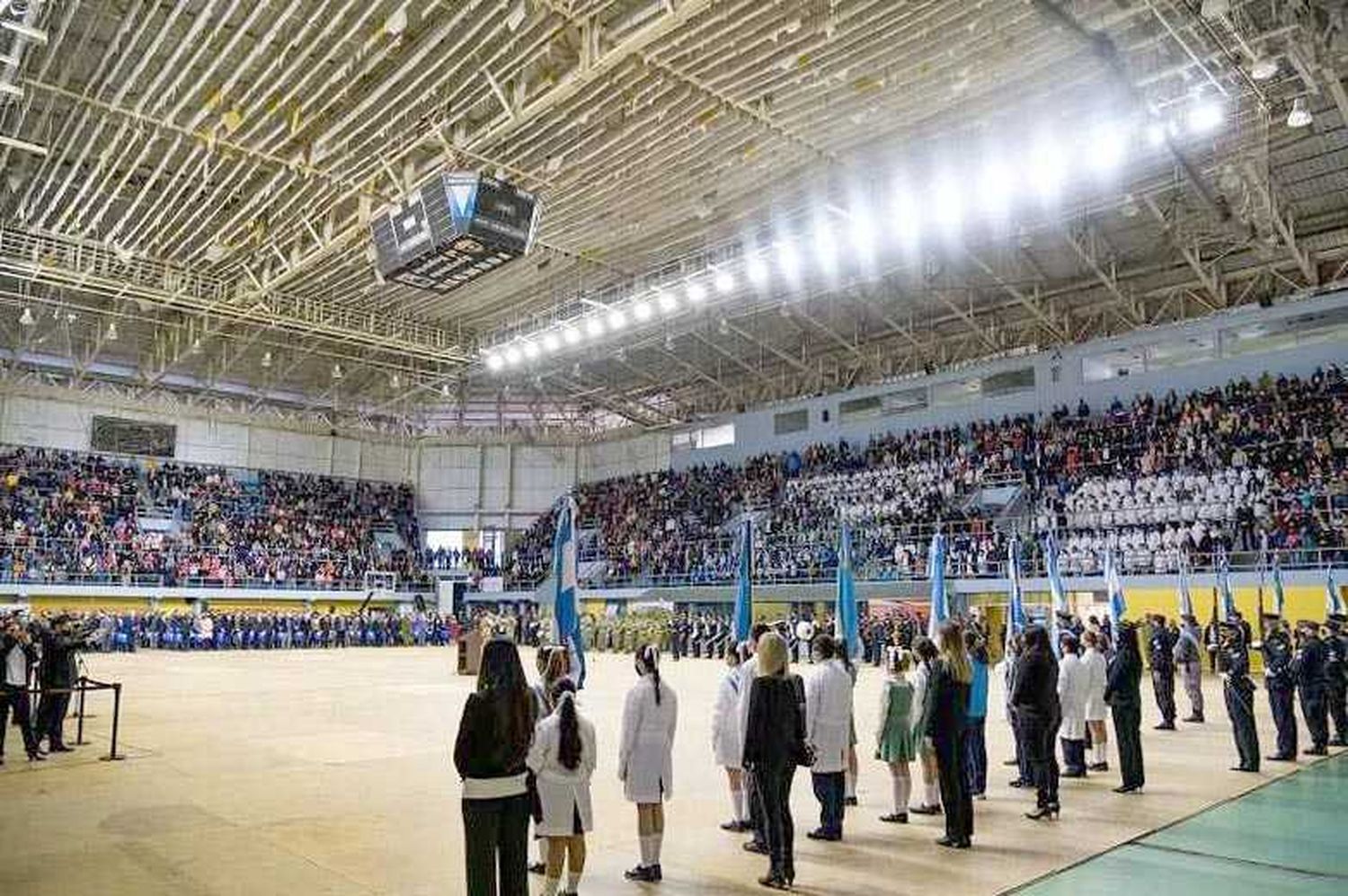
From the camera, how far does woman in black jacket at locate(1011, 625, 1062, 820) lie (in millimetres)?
7508

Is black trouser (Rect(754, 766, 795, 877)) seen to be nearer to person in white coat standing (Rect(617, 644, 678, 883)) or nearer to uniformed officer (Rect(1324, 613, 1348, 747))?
person in white coat standing (Rect(617, 644, 678, 883))

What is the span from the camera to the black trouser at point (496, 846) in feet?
13.6

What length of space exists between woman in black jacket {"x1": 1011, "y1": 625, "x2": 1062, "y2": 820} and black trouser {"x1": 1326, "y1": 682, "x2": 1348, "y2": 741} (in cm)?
608

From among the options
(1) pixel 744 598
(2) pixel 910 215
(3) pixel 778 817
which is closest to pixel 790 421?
(2) pixel 910 215

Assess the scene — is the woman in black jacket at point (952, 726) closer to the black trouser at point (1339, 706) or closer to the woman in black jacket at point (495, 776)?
the woman in black jacket at point (495, 776)

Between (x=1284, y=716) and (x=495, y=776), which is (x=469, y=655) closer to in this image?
(x=1284, y=716)

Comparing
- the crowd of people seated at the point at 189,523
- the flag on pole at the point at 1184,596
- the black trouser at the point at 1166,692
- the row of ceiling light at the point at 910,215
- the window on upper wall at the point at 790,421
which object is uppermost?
the row of ceiling light at the point at 910,215

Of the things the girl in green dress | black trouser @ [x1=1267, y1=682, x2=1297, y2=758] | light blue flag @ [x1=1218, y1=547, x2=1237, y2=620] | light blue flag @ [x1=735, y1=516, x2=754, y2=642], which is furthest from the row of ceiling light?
the girl in green dress

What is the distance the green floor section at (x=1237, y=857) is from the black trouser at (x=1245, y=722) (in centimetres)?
127

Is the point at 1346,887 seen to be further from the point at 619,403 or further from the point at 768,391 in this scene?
the point at 619,403

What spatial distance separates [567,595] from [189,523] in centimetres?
3563

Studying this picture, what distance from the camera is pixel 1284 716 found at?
1070cm

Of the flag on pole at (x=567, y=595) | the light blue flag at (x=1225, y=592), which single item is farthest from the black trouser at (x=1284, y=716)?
the flag on pole at (x=567, y=595)

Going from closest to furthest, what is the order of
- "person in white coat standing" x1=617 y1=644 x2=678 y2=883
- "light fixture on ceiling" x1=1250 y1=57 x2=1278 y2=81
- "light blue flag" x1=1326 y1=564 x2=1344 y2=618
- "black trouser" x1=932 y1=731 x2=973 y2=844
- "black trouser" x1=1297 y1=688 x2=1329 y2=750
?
"person in white coat standing" x1=617 y1=644 x2=678 y2=883
"black trouser" x1=932 y1=731 x2=973 y2=844
"black trouser" x1=1297 y1=688 x2=1329 y2=750
"light fixture on ceiling" x1=1250 y1=57 x2=1278 y2=81
"light blue flag" x1=1326 y1=564 x2=1344 y2=618
